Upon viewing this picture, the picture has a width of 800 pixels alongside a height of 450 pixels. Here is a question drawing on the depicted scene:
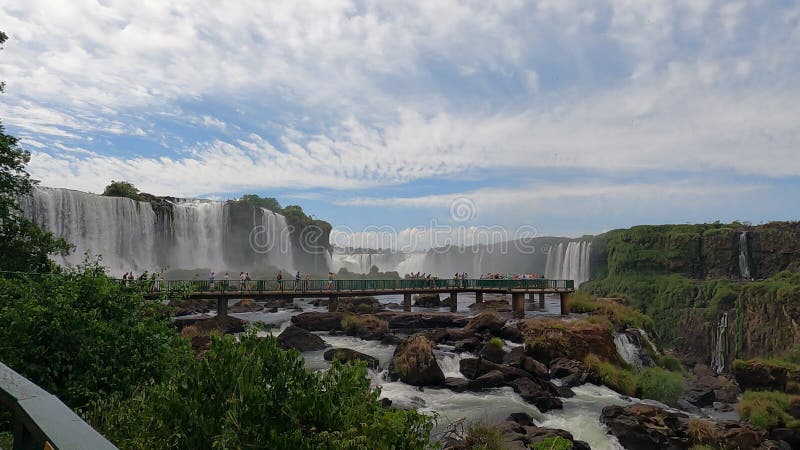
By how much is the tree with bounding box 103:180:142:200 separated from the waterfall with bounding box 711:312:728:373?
68541 millimetres

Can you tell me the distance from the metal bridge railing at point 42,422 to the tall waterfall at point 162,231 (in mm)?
33886

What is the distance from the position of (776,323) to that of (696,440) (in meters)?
38.8

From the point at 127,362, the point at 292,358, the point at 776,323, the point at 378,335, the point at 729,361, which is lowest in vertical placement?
the point at 729,361

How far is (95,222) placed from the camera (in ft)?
155

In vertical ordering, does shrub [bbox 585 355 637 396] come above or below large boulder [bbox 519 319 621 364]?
below

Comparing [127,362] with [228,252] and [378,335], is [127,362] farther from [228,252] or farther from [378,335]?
[228,252]

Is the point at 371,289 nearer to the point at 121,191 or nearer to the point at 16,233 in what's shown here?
the point at 16,233

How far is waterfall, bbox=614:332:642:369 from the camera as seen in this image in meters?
27.4

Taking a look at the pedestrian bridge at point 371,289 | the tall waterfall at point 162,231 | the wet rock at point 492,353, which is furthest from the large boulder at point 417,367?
the tall waterfall at point 162,231

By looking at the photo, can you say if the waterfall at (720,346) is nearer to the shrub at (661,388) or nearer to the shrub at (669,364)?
the shrub at (669,364)

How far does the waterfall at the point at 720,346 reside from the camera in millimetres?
48688

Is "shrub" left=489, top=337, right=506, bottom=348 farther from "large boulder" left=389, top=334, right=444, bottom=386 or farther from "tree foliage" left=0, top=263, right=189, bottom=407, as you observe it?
"tree foliage" left=0, top=263, right=189, bottom=407

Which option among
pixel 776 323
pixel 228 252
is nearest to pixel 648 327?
pixel 776 323

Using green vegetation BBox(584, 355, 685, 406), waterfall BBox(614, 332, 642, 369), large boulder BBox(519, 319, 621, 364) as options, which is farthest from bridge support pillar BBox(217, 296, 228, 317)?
waterfall BBox(614, 332, 642, 369)
